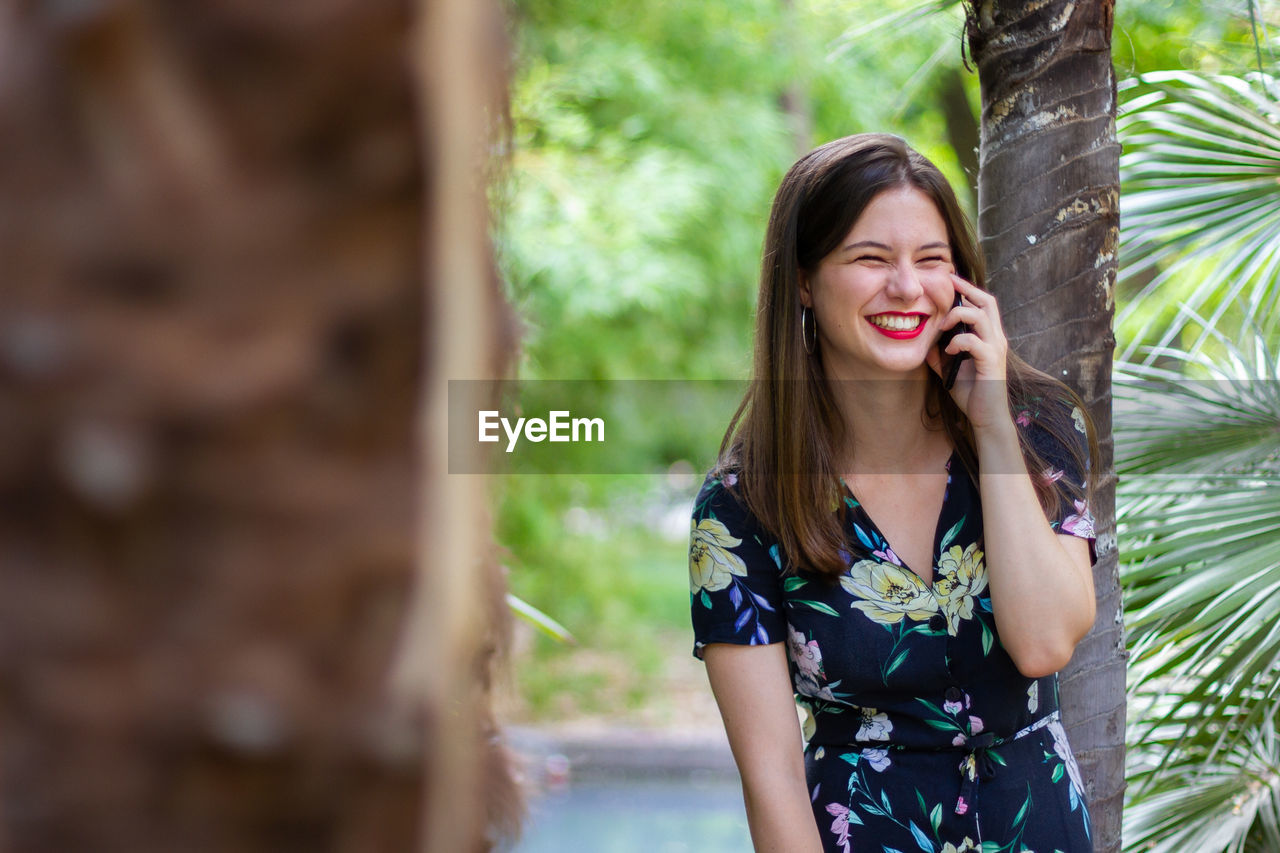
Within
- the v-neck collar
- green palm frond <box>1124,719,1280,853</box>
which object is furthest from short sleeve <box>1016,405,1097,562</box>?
green palm frond <box>1124,719,1280,853</box>

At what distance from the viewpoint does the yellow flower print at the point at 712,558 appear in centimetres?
164

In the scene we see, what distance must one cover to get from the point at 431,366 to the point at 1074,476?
153 centimetres

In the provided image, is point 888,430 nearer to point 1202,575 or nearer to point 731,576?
point 731,576

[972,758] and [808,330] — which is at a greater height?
[808,330]

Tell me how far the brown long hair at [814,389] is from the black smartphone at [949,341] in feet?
0.21

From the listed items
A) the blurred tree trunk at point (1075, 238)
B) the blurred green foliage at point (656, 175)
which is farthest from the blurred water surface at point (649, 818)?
the blurred tree trunk at point (1075, 238)

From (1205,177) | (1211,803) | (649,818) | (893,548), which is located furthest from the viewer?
(649,818)

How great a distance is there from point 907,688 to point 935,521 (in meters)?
0.25

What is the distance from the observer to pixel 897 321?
5.54ft

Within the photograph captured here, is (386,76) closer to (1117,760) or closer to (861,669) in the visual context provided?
(861,669)

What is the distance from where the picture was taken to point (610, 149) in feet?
27.7

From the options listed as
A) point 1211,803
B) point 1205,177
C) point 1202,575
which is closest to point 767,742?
point 1202,575

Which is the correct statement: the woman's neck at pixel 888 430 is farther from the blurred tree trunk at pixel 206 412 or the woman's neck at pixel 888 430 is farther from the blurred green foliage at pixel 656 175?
the blurred green foliage at pixel 656 175

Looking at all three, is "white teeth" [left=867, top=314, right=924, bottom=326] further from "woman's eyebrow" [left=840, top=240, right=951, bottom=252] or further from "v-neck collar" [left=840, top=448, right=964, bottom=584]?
"v-neck collar" [left=840, top=448, right=964, bottom=584]
